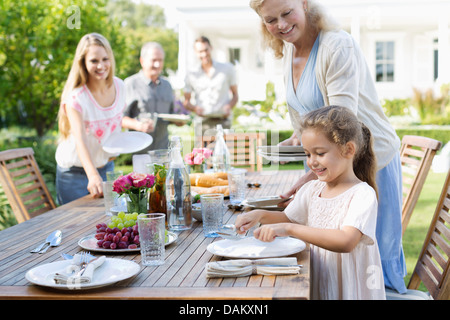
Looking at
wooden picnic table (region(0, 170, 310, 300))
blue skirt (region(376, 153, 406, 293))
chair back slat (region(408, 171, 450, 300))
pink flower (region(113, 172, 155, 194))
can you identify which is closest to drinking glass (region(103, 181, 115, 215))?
wooden picnic table (region(0, 170, 310, 300))

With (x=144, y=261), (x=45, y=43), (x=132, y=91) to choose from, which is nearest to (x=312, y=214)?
(x=144, y=261)

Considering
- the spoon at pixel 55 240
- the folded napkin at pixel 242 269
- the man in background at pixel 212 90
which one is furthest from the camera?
the man in background at pixel 212 90

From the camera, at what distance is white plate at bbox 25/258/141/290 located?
1515mm

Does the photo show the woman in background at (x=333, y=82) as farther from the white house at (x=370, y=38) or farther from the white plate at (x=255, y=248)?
the white house at (x=370, y=38)

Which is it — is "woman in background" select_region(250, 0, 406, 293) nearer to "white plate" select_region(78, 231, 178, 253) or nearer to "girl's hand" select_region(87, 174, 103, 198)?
"white plate" select_region(78, 231, 178, 253)

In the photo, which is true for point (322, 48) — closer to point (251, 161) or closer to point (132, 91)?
point (251, 161)

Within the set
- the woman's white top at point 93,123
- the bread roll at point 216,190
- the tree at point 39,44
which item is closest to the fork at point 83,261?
the bread roll at point 216,190

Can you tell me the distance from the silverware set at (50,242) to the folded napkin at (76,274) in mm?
369

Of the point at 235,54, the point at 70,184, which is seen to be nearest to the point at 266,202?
the point at 70,184

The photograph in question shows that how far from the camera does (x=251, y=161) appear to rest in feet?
16.9

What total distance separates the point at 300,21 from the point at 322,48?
0.50 ft

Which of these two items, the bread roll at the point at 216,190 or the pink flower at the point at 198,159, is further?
the pink flower at the point at 198,159

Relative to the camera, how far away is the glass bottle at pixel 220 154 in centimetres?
366

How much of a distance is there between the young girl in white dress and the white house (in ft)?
35.5
